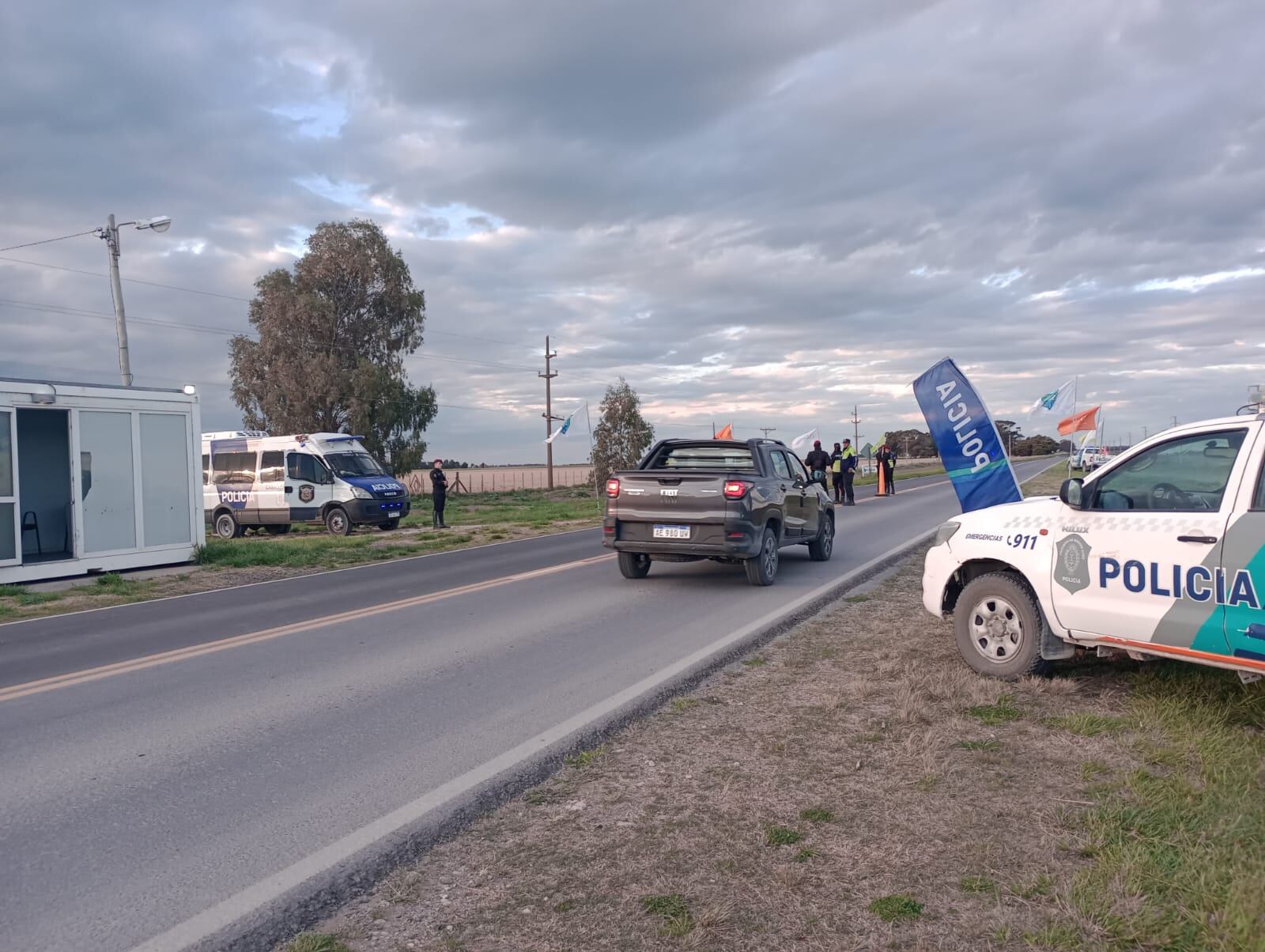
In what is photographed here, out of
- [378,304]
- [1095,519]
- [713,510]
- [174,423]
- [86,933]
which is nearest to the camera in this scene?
[86,933]

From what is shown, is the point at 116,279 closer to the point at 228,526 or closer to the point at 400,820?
the point at 228,526

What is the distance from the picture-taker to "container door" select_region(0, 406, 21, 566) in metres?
14.6

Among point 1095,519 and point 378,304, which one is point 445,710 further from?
point 378,304

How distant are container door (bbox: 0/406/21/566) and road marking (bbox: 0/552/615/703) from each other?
24.2ft

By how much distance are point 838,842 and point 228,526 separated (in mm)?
24358

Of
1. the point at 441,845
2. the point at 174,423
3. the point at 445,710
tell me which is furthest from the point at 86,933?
the point at 174,423

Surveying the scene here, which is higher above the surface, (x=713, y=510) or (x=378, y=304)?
(x=378, y=304)

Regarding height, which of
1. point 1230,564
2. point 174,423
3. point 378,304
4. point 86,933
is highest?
point 378,304

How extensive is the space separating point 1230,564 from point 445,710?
4663mm

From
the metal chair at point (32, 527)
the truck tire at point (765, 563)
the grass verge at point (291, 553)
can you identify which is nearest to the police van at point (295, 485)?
the grass verge at point (291, 553)

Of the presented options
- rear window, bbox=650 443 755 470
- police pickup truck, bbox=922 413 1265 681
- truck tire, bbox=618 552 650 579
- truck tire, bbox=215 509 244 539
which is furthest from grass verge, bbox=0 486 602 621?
police pickup truck, bbox=922 413 1265 681

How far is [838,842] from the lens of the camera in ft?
13.1

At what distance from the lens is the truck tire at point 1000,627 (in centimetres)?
640

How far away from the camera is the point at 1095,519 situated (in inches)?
236
